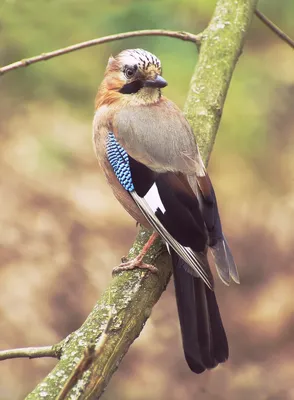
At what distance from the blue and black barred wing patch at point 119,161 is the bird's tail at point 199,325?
0.34m

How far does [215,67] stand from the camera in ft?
8.76

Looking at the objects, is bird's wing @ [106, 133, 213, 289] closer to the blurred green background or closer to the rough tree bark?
the rough tree bark

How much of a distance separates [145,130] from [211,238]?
1.30 feet

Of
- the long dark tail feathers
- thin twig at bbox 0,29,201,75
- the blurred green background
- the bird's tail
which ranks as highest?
thin twig at bbox 0,29,201,75

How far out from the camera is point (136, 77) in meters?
2.39

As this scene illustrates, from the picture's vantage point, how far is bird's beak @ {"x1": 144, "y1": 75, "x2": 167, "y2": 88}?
2.29m

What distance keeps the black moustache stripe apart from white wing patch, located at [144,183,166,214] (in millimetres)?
380

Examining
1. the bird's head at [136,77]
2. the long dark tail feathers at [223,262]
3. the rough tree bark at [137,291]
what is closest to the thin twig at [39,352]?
the rough tree bark at [137,291]

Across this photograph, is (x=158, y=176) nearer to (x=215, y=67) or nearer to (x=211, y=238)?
(x=211, y=238)

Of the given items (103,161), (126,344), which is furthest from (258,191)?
(126,344)

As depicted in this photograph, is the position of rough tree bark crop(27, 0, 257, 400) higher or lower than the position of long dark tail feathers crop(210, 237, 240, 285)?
higher

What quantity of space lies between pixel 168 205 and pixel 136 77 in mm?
495

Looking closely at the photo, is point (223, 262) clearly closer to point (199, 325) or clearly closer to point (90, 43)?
point (199, 325)

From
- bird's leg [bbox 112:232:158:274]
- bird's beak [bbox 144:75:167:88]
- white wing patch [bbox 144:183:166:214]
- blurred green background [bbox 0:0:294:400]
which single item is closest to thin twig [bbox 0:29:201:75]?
bird's beak [bbox 144:75:167:88]
